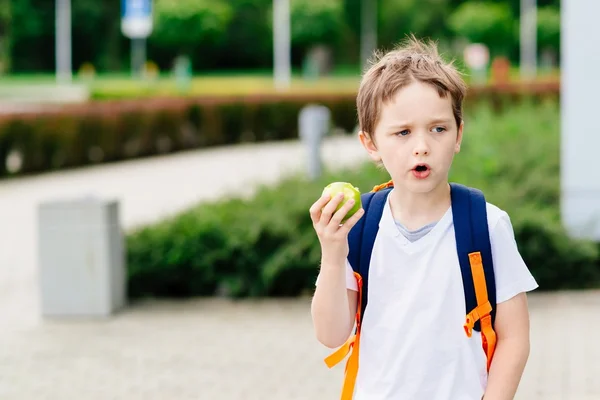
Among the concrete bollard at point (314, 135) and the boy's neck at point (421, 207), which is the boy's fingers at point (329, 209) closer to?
the boy's neck at point (421, 207)

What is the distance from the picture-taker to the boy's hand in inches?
88.0

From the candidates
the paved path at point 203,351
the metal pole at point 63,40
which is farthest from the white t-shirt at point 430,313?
the metal pole at point 63,40

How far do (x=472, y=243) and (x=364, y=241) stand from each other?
9.5 inches

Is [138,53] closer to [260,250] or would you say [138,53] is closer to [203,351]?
[260,250]

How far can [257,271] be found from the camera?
8133mm

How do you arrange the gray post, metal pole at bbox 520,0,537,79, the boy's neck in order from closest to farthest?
the boy's neck < the gray post < metal pole at bbox 520,0,537,79

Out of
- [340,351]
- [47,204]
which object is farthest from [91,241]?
[340,351]

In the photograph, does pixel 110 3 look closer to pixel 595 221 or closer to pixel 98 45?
pixel 98 45

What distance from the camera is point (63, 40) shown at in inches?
2429

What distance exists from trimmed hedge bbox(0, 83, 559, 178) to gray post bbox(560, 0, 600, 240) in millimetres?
11655

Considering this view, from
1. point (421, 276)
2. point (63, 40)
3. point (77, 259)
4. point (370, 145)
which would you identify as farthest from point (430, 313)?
point (63, 40)

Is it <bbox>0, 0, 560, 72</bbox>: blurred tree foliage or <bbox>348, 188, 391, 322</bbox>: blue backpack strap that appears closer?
→ <bbox>348, 188, 391, 322</bbox>: blue backpack strap

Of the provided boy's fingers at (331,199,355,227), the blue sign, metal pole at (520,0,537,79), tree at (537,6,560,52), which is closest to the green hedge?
boy's fingers at (331,199,355,227)

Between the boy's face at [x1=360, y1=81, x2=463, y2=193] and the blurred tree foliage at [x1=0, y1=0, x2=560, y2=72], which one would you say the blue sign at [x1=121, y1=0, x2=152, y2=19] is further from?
the boy's face at [x1=360, y1=81, x2=463, y2=193]
